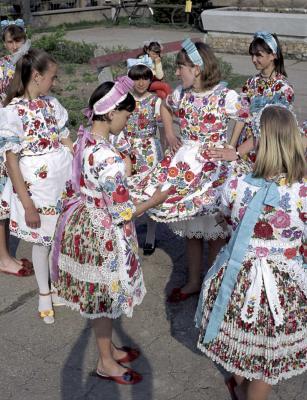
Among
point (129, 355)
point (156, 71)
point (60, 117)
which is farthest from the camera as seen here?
point (156, 71)

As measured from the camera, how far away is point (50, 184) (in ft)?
12.7

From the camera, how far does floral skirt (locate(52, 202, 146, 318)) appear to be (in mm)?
3094

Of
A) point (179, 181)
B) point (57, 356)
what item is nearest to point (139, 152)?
point (179, 181)

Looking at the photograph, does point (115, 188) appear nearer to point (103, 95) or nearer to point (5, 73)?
point (103, 95)

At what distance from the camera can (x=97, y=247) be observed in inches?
122

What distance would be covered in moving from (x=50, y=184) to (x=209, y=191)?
1.06 m

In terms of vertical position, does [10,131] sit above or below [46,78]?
below

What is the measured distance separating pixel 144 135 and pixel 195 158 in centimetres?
83

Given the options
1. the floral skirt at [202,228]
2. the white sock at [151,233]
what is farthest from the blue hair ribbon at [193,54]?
the white sock at [151,233]

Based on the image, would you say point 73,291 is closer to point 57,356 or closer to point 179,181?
point 57,356

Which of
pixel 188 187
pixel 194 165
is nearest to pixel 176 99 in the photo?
pixel 194 165

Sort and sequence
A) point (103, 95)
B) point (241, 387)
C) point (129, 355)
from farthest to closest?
point (129, 355)
point (241, 387)
point (103, 95)

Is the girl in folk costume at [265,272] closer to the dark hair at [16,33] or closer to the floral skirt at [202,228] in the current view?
the floral skirt at [202,228]

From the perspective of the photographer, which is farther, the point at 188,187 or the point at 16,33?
the point at 16,33
